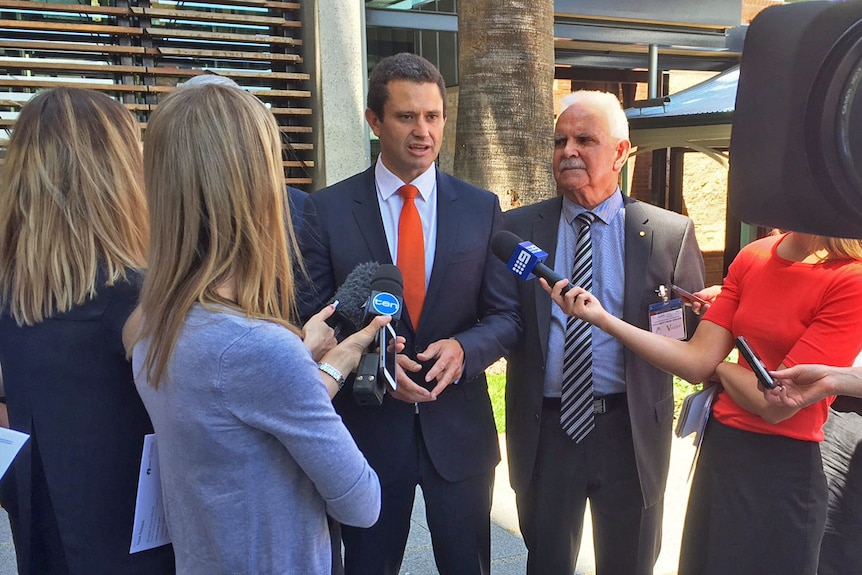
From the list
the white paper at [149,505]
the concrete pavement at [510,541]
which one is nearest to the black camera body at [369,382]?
the white paper at [149,505]

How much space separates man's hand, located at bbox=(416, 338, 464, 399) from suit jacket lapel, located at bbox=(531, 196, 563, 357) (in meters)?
0.38

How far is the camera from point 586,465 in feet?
9.11

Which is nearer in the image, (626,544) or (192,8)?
(626,544)

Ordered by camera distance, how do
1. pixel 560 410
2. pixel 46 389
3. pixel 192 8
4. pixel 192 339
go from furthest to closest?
pixel 192 8, pixel 560 410, pixel 46 389, pixel 192 339

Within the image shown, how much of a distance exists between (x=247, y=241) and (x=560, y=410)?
1.51m

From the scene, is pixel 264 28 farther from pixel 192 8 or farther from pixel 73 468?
pixel 73 468

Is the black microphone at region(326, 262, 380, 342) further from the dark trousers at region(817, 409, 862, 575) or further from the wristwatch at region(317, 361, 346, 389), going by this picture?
the dark trousers at region(817, 409, 862, 575)

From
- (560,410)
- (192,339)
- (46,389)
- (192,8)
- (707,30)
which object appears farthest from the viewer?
(707,30)

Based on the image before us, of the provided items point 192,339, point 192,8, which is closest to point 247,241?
point 192,339

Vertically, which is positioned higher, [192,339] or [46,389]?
[192,339]

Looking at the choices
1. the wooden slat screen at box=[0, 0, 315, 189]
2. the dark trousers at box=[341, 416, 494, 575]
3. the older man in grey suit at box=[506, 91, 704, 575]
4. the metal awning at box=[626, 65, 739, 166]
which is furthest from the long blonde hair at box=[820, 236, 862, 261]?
the metal awning at box=[626, 65, 739, 166]

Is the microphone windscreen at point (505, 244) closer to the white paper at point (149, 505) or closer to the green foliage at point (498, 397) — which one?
the white paper at point (149, 505)

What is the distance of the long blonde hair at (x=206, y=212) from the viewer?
1612 mm

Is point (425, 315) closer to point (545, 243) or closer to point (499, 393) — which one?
point (545, 243)
